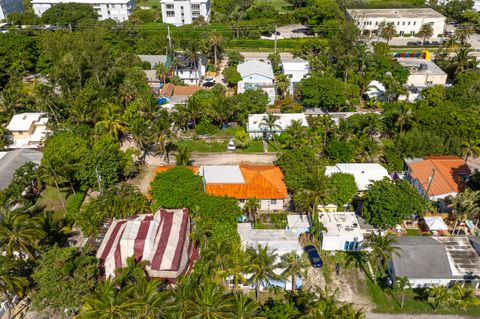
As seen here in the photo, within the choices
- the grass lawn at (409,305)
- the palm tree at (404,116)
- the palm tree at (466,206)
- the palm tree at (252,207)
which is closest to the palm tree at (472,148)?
the palm tree at (404,116)

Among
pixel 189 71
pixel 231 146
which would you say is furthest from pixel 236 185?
pixel 189 71

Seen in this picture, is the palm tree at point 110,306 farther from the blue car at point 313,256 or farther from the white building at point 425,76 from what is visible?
the white building at point 425,76

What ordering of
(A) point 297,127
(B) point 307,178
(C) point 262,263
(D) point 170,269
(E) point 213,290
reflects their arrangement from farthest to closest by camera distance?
(A) point 297,127 → (B) point 307,178 → (D) point 170,269 → (C) point 262,263 → (E) point 213,290

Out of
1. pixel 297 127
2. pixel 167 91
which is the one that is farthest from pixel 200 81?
pixel 297 127

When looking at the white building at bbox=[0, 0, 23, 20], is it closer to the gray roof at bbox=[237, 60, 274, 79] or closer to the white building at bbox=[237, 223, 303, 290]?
the gray roof at bbox=[237, 60, 274, 79]

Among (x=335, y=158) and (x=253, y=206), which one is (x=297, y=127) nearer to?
(x=335, y=158)

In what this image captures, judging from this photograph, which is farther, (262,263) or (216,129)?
(216,129)

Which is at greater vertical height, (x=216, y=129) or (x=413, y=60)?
(x=413, y=60)

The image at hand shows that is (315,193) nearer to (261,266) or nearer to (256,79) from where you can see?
(261,266)
